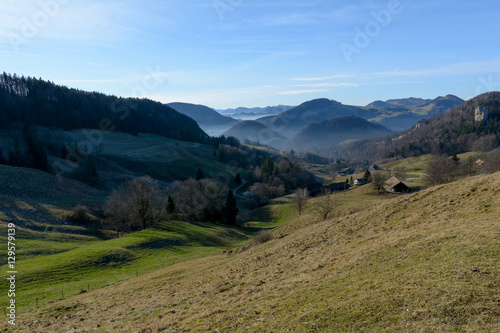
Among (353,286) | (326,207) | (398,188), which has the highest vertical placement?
(353,286)

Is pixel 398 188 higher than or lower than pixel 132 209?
lower

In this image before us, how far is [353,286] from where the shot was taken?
46.1 ft

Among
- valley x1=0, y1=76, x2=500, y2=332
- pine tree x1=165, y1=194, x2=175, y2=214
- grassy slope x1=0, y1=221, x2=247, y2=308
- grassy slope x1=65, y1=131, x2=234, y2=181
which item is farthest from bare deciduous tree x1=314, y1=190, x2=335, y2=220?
grassy slope x1=65, y1=131, x2=234, y2=181

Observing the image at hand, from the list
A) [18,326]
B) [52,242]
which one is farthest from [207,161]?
[18,326]

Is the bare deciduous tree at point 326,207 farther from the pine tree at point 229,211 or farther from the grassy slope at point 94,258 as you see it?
the pine tree at point 229,211

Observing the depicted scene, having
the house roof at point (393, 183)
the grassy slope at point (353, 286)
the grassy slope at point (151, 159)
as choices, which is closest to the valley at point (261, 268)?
the grassy slope at point (353, 286)

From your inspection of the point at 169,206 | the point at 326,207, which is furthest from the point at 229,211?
the point at 326,207

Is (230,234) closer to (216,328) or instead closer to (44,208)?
(44,208)

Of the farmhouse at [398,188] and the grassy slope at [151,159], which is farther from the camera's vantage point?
the grassy slope at [151,159]

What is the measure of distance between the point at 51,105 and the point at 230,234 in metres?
179

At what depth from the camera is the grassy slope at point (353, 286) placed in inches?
432

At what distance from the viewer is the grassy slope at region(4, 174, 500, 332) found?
10969 millimetres

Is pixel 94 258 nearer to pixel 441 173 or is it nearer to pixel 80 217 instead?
pixel 80 217

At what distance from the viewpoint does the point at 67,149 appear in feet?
419
